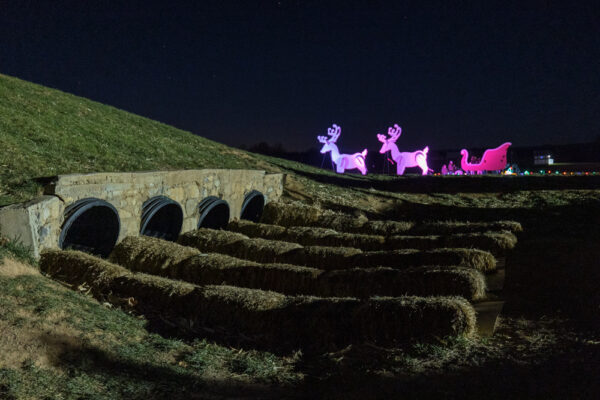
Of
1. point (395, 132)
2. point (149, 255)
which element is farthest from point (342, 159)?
point (149, 255)

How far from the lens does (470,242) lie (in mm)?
9102

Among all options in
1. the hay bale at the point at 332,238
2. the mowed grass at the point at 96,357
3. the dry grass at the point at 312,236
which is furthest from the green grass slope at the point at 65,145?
the hay bale at the point at 332,238

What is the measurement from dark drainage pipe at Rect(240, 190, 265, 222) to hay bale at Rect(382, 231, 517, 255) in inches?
226

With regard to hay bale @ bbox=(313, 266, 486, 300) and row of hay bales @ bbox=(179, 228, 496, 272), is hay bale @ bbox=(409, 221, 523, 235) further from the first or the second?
hay bale @ bbox=(313, 266, 486, 300)

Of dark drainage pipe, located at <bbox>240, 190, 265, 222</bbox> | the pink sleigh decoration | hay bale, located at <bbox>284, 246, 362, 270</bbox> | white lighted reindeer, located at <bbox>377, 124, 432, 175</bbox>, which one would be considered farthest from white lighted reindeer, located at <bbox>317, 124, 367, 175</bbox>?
hay bale, located at <bbox>284, 246, 362, 270</bbox>

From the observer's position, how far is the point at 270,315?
523cm

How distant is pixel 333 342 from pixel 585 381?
2416mm

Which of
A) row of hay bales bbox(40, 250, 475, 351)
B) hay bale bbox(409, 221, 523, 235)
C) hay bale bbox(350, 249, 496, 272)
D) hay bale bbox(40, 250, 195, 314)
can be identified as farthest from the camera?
hay bale bbox(409, 221, 523, 235)

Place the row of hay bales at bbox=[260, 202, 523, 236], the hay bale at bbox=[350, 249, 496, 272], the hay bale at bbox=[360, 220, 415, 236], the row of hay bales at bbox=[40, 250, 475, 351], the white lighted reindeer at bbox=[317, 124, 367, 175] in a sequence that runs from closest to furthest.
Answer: the row of hay bales at bbox=[40, 250, 475, 351]
the hay bale at bbox=[350, 249, 496, 272]
the row of hay bales at bbox=[260, 202, 523, 236]
the hay bale at bbox=[360, 220, 415, 236]
the white lighted reindeer at bbox=[317, 124, 367, 175]

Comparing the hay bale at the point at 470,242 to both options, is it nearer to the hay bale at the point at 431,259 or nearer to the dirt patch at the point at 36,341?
the hay bale at the point at 431,259

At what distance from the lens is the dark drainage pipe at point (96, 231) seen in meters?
8.02

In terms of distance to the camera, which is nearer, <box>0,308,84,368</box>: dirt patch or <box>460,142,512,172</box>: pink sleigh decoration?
<box>0,308,84,368</box>: dirt patch

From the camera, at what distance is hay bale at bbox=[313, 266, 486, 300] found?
5996mm

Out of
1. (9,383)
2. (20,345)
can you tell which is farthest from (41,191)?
(9,383)
